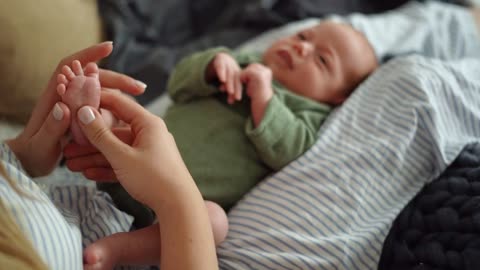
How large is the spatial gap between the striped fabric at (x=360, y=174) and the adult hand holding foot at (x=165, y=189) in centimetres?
18

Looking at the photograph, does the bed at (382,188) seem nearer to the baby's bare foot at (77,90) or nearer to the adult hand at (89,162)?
the adult hand at (89,162)

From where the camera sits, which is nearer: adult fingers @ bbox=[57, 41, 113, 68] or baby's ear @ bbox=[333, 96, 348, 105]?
adult fingers @ bbox=[57, 41, 113, 68]

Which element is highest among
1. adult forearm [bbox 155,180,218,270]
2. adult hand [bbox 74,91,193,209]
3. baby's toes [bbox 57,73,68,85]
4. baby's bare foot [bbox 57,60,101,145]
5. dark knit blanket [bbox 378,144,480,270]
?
baby's toes [bbox 57,73,68,85]

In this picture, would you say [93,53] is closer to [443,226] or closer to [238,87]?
[238,87]

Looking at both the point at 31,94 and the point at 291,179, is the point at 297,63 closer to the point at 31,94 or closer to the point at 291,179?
the point at 291,179

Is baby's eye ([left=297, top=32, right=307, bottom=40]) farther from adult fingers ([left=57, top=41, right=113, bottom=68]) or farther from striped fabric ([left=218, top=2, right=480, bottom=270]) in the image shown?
adult fingers ([left=57, top=41, right=113, bottom=68])

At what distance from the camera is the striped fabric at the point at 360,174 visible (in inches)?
32.1

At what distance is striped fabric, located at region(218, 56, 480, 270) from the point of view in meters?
0.82

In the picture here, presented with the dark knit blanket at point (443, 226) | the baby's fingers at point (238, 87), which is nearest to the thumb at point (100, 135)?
the baby's fingers at point (238, 87)

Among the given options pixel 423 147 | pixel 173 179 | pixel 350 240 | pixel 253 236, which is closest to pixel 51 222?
pixel 173 179

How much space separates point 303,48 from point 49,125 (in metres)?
0.59

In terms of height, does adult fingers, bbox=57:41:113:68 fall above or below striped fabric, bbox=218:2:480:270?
above

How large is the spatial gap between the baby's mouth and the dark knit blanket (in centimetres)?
40

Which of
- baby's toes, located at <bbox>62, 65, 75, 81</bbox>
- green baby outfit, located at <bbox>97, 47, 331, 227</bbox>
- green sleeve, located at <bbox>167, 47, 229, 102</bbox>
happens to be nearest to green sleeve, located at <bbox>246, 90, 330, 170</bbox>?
green baby outfit, located at <bbox>97, 47, 331, 227</bbox>
